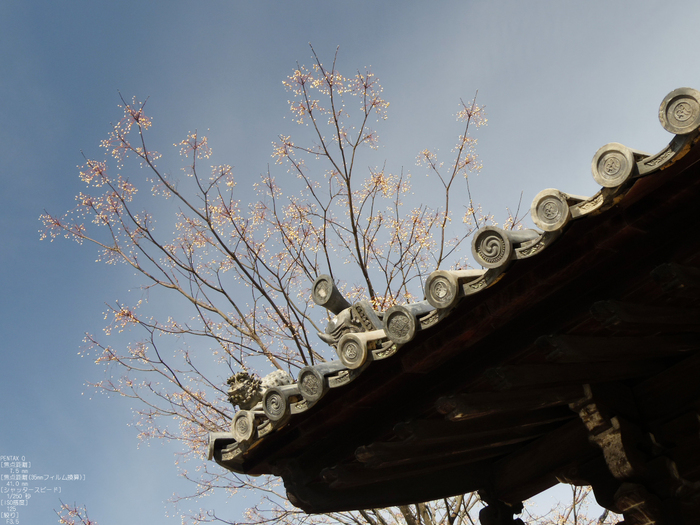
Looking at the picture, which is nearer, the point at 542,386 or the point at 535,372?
the point at 535,372

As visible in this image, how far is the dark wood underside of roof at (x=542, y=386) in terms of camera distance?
278 centimetres

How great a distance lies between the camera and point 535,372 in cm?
312

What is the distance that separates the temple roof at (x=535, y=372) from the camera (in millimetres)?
2531

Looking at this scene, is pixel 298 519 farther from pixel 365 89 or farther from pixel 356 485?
pixel 365 89

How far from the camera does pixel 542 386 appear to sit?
332 centimetres

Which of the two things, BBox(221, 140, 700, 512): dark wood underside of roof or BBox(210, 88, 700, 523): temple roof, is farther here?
BBox(221, 140, 700, 512): dark wood underside of roof

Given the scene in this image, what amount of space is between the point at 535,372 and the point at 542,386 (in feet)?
0.85

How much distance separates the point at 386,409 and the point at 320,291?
34.0 inches

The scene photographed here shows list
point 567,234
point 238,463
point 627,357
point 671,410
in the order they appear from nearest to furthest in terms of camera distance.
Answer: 1. point 567,234
2. point 627,357
3. point 671,410
4. point 238,463

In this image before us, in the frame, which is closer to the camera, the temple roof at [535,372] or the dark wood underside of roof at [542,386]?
the temple roof at [535,372]

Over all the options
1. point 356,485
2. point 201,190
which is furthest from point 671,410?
point 201,190

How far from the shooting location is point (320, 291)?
3965mm

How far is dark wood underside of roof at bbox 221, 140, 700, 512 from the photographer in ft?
9.11

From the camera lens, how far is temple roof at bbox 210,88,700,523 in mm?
2531
